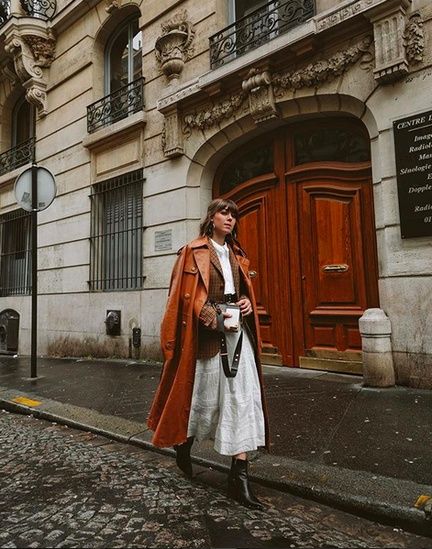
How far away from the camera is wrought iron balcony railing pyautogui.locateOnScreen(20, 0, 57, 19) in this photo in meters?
10.8

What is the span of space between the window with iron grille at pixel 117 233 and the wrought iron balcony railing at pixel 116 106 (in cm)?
133

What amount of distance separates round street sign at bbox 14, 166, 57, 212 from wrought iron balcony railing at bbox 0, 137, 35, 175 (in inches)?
193

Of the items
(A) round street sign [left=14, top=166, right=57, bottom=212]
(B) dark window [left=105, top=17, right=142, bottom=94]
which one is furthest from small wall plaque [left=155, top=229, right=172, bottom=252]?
(B) dark window [left=105, top=17, right=142, bottom=94]

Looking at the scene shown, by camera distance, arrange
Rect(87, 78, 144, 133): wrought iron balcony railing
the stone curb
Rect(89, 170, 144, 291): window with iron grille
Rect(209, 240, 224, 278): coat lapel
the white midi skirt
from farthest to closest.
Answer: Rect(87, 78, 144, 133): wrought iron balcony railing, Rect(89, 170, 144, 291): window with iron grille, Rect(209, 240, 224, 278): coat lapel, the white midi skirt, the stone curb

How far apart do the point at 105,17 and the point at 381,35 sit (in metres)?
6.82

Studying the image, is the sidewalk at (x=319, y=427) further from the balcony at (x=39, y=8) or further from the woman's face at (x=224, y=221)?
the balcony at (x=39, y=8)

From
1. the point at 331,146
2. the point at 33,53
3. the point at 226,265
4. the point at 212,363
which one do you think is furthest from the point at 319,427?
the point at 33,53

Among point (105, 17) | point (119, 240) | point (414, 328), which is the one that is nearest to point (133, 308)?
point (119, 240)

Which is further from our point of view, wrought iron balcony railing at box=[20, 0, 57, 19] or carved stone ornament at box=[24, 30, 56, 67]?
wrought iron balcony railing at box=[20, 0, 57, 19]

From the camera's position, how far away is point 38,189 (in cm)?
681

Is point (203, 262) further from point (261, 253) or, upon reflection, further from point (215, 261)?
point (261, 253)

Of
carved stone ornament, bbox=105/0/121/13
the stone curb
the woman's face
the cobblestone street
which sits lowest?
the cobblestone street

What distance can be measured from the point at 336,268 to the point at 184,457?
3832 mm

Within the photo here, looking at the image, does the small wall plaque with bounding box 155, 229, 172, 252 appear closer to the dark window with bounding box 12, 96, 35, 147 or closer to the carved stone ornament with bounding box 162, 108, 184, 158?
the carved stone ornament with bounding box 162, 108, 184, 158
